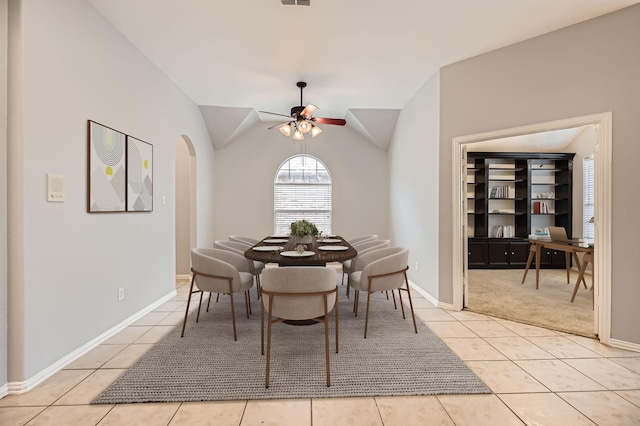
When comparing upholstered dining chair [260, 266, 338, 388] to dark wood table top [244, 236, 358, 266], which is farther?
dark wood table top [244, 236, 358, 266]

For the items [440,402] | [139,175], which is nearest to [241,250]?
[139,175]

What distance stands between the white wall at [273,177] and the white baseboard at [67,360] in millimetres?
2724

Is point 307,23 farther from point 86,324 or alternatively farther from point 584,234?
point 584,234

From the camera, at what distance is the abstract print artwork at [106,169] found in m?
2.51

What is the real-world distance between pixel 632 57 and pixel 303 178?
4.62 meters

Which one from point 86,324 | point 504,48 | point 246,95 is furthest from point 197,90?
point 504,48

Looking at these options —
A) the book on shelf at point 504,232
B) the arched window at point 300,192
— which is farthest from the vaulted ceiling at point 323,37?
the book on shelf at point 504,232

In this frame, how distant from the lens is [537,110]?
293cm

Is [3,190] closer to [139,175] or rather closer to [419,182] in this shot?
[139,175]

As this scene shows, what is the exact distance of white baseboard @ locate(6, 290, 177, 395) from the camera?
1.90m

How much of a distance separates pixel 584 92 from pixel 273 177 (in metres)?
4.62

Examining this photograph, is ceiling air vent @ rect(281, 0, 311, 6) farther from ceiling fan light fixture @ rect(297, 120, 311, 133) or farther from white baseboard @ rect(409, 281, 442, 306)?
white baseboard @ rect(409, 281, 442, 306)

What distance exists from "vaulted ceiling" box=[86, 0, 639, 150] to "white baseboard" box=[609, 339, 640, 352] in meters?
2.86

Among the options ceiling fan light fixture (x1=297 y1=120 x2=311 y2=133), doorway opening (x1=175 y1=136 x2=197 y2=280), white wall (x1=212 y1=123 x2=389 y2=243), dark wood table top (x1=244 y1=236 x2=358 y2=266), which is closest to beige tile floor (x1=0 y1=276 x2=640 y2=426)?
dark wood table top (x1=244 y1=236 x2=358 y2=266)
